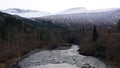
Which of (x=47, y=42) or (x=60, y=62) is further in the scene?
(x=47, y=42)

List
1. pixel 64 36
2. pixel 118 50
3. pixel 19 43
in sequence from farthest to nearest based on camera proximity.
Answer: pixel 64 36 → pixel 19 43 → pixel 118 50

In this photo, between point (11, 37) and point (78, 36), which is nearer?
point (11, 37)

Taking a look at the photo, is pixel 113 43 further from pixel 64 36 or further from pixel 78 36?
pixel 64 36

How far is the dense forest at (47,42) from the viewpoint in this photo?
153 feet

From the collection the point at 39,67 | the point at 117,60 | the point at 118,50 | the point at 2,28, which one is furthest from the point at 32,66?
the point at 2,28

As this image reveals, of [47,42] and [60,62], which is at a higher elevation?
[60,62]

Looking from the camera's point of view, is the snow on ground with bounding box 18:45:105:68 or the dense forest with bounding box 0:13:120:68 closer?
the snow on ground with bounding box 18:45:105:68

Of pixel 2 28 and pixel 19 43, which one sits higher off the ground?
pixel 2 28

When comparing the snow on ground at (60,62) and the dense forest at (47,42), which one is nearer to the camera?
the snow on ground at (60,62)

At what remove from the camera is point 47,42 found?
273ft

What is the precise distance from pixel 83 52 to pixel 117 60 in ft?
42.2

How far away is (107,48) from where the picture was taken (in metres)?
47.7

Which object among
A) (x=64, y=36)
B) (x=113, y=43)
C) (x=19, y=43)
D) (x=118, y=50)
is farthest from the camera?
(x=64, y=36)

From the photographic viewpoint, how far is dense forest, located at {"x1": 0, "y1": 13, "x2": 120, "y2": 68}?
153 feet
